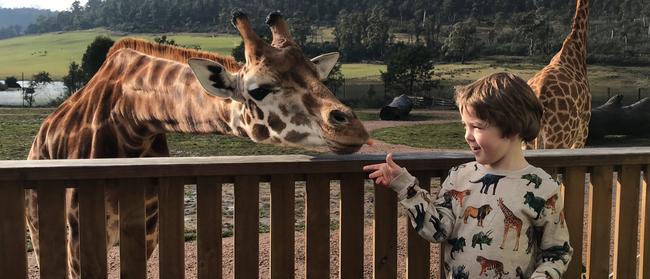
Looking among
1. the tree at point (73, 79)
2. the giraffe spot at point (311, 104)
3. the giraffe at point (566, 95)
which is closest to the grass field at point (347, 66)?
the tree at point (73, 79)

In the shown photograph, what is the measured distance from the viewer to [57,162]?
8.65 feet

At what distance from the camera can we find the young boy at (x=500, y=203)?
217 centimetres

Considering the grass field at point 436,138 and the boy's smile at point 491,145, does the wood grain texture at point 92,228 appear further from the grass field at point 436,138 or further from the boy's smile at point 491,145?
the grass field at point 436,138

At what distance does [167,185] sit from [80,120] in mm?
1298

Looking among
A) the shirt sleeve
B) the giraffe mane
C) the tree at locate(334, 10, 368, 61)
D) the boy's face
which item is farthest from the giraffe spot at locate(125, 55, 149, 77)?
the tree at locate(334, 10, 368, 61)

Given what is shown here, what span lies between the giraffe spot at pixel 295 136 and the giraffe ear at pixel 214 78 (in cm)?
32

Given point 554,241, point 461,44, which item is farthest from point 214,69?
point 461,44

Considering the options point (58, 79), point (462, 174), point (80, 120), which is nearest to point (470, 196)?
point (462, 174)

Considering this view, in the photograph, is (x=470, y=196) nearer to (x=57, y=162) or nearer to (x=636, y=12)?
(x=57, y=162)

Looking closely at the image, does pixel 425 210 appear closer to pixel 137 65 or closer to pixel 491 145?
pixel 491 145

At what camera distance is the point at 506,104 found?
7.00ft

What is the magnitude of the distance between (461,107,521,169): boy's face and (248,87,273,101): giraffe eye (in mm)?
1079

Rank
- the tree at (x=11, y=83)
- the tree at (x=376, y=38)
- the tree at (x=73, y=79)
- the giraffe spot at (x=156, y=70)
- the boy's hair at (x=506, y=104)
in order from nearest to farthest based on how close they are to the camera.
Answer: the boy's hair at (x=506, y=104)
the giraffe spot at (x=156, y=70)
the tree at (x=73, y=79)
the tree at (x=11, y=83)
the tree at (x=376, y=38)

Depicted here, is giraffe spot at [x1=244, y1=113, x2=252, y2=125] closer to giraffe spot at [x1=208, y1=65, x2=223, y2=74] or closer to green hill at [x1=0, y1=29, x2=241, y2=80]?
giraffe spot at [x1=208, y1=65, x2=223, y2=74]
